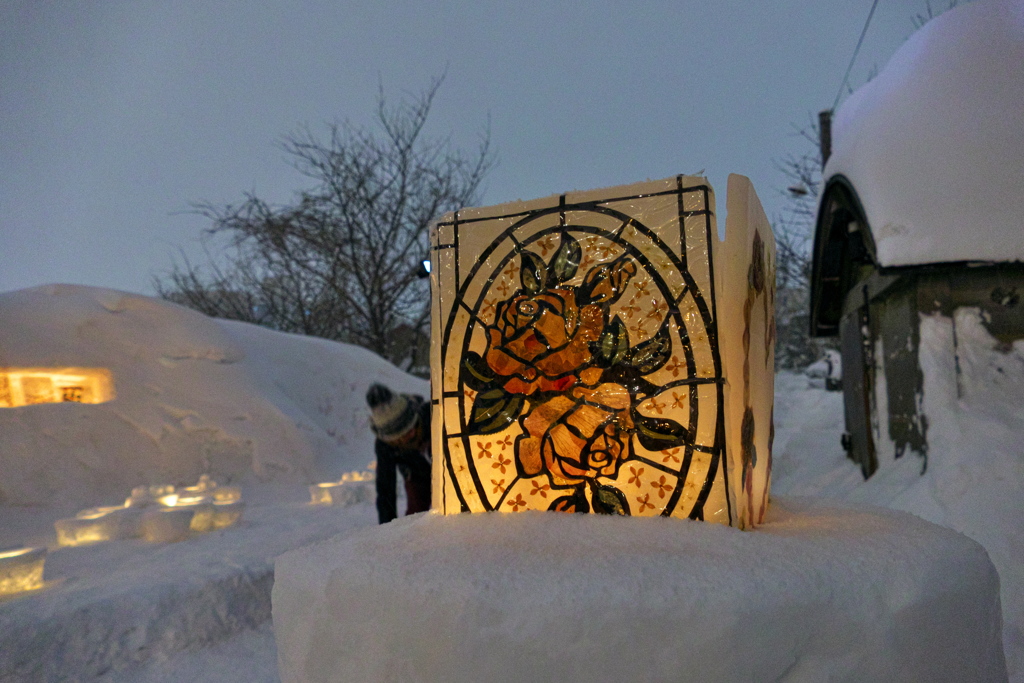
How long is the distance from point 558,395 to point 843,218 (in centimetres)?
586

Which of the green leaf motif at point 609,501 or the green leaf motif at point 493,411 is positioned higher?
the green leaf motif at point 493,411

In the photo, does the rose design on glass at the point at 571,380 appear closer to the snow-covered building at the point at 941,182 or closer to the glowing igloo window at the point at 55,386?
the snow-covered building at the point at 941,182

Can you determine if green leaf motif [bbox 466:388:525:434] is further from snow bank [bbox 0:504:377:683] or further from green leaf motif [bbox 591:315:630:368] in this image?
snow bank [bbox 0:504:377:683]

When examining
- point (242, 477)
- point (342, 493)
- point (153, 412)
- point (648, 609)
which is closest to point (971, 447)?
point (648, 609)

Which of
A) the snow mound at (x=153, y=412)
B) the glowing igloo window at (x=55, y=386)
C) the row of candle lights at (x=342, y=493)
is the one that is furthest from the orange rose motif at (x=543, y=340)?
the glowing igloo window at (x=55, y=386)

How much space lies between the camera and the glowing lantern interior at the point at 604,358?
5.23 ft

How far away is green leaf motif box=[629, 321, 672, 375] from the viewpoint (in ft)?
5.31

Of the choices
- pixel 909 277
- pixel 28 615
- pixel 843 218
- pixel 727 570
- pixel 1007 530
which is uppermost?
pixel 843 218

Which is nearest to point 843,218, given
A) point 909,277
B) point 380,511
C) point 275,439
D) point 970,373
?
point 909,277

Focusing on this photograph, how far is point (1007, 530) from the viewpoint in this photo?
323 cm

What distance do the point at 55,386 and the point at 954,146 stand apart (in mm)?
8039

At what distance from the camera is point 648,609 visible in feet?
3.55

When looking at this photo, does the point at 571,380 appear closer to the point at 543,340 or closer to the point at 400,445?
the point at 543,340

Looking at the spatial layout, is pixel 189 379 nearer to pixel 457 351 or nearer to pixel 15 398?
pixel 15 398
